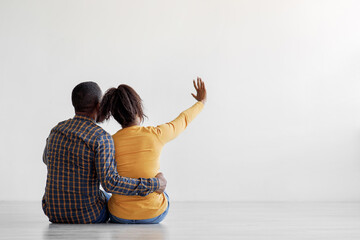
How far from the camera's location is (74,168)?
2.16 m

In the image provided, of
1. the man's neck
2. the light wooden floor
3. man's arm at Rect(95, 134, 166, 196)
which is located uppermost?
the man's neck

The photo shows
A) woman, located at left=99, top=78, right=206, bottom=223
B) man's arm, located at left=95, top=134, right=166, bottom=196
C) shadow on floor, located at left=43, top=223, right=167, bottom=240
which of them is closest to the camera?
shadow on floor, located at left=43, top=223, right=167, bottom=240

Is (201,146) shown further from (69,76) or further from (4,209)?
(4,209)

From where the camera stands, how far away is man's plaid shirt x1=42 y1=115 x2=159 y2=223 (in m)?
2.09

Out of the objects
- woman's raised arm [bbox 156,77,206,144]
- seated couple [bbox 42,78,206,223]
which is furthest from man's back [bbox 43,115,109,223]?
woman's raised arm [bbox 156,77,206,144]

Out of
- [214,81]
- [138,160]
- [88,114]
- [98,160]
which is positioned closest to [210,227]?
[138,160]

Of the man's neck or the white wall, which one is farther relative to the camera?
the white wall

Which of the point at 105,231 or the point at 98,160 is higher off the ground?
the point at 98,160

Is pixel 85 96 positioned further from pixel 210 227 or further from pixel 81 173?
pixel 210 227

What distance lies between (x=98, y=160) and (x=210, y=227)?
663mm

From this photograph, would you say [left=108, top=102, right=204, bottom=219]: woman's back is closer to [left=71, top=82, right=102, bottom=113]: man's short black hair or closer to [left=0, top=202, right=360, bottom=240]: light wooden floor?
[left=0, top=202, right=360, bottom=240]: light wooden floor

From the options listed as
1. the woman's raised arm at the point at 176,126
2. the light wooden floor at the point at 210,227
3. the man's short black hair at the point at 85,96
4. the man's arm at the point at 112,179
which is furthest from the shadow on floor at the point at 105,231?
the man's short black hair at the point at 85,96

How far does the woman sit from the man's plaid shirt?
0.24 feet

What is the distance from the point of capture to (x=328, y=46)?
4453 millimetres
